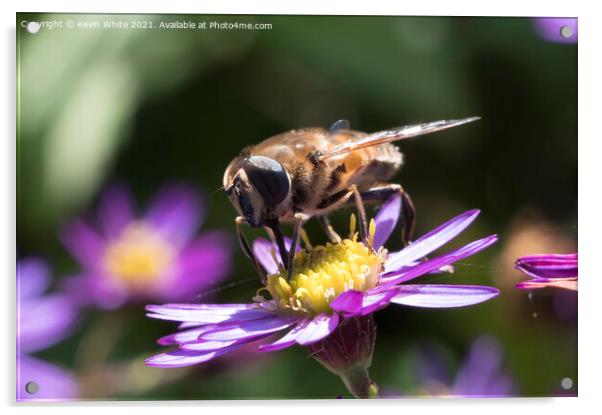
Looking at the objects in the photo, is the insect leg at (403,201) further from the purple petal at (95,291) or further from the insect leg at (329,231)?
the purple petal at (95,291)

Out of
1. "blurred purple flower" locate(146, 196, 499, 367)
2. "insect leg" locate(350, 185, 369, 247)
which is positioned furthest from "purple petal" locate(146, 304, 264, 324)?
"insect leg" locate(350, 185, 369, 247)

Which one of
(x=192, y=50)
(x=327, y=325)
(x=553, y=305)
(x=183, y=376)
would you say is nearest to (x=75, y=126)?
(x=192, y=50)

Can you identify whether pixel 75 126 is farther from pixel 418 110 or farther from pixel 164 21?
pixel 418 110

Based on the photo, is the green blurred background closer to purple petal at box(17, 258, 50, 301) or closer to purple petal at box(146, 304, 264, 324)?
purple petal at box(17, 258, 50, 301)

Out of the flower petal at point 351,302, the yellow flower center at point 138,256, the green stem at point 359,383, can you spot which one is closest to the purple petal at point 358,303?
the flower petal at point 351,302

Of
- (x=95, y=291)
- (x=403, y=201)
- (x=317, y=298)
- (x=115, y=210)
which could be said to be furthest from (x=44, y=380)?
(x=403, y=201)
